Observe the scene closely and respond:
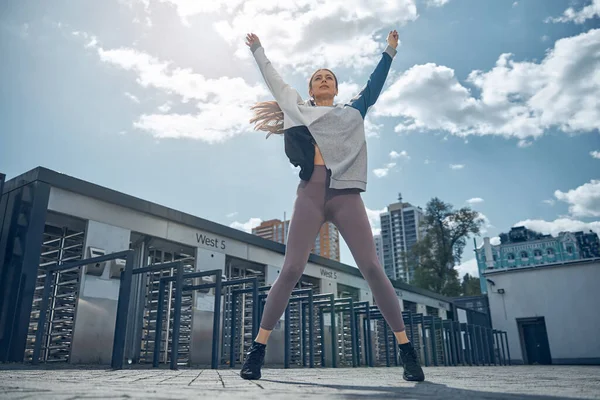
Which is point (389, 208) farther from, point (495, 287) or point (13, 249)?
point (13, 249)

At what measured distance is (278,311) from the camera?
127 inches

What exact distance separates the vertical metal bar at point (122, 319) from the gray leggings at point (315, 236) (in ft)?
8.86

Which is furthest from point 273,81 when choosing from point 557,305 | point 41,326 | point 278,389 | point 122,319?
point 557,305

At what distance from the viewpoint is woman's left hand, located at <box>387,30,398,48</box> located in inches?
160

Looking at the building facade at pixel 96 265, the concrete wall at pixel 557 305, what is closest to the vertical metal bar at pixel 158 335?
the building facade at pixel 96 265

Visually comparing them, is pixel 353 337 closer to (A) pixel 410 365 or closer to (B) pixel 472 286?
(A) pixel 410 365

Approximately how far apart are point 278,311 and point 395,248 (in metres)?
107

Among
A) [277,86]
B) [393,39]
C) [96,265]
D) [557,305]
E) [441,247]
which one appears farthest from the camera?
[441,247]

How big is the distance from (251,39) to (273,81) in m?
0.42

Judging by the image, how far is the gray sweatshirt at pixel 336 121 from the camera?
3.39 meters

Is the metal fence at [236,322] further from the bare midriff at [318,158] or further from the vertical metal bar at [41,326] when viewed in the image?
the bare midriff at [318,158]

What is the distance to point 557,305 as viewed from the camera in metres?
23.2

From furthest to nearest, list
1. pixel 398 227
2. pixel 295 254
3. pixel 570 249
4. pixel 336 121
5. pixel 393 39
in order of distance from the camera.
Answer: pixel 398 227 < pixel 570 249 < pixel 393 39 < pixel 336 121 < pixel 295 254

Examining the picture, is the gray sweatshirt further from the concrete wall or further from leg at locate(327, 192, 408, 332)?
the concrete wall
